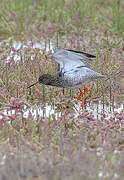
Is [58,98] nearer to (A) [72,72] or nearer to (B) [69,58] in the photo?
(A) [72,72]

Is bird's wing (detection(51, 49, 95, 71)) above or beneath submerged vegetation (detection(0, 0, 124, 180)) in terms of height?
above

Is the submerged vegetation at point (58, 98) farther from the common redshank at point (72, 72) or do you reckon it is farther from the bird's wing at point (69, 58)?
the bird's wing at point (69, 58)

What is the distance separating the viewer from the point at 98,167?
3949mm

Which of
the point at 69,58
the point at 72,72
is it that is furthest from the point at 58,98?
the point at 69,58

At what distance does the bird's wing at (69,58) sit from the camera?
19.0 feet

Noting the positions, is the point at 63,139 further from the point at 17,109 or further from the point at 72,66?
the point at 72,66

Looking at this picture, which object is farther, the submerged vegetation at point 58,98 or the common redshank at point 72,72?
the common redshank at point 72,72

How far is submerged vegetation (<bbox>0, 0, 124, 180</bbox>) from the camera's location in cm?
401

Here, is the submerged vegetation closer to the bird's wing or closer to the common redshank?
the common redshank

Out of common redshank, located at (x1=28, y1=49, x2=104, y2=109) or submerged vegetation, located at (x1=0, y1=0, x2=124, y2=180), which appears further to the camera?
common redshank, located at (x1=28, y1=49, x2=104, y2=109)

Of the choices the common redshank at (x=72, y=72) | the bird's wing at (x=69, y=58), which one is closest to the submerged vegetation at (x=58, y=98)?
the common redshank at (x=72, y=72)

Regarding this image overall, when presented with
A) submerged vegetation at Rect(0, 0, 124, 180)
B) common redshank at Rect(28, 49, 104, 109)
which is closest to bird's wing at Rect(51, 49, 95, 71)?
common redshank at Rect(28, 49, 104, 109)

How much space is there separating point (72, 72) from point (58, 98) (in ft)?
1.32

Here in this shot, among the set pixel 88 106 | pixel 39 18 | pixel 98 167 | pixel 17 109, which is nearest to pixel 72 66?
pixel 88 106
